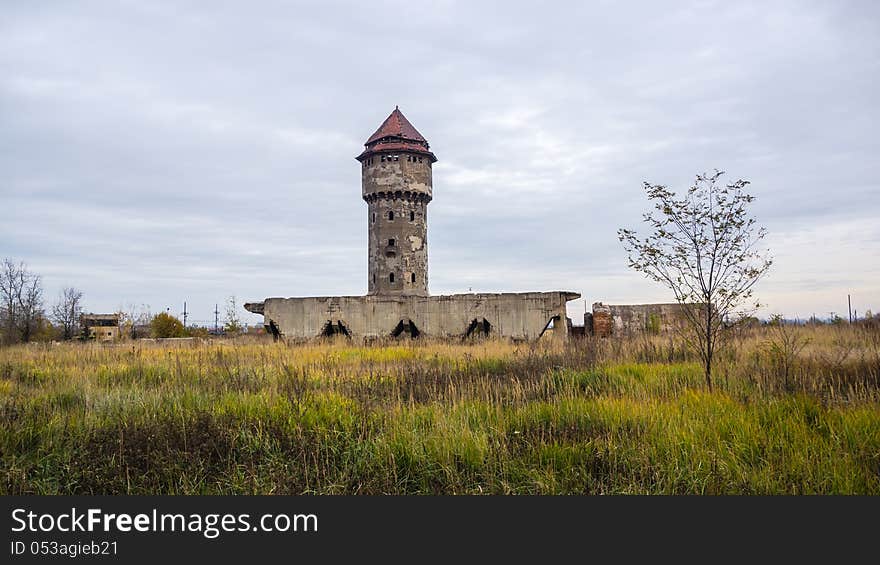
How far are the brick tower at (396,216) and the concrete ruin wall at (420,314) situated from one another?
517 inches

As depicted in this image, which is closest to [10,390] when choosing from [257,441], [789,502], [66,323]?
[257,441]

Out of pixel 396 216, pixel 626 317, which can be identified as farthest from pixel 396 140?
pixel 626 317

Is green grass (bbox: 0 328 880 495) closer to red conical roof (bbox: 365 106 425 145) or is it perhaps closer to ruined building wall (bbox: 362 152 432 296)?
ruined building wall (bbox: 362 152 432 296)

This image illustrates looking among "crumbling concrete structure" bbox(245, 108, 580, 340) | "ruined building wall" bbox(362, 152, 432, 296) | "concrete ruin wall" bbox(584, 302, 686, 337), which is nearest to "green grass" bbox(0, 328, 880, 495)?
"concrete ruin wall" bbox(584, 302, 686, 337)

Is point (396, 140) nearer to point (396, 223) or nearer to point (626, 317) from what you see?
point (396, 223)

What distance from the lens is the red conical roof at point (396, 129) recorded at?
33250 millimetres

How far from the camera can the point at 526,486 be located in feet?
11.3

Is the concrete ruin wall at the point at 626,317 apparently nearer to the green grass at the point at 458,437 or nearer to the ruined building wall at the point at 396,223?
the green grass at the point at 458,437

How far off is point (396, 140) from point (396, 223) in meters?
5.23

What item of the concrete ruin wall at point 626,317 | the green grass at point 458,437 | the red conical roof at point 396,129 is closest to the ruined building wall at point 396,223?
the red conical roof at point 396,129

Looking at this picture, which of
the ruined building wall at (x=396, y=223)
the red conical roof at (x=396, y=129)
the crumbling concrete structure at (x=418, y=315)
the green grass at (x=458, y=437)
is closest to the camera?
the green grass at (x=458, y=437)

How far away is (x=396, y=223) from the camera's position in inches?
1266

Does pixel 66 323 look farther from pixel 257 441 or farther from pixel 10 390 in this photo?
pixel 257 441

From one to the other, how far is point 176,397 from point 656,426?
4.58 m
